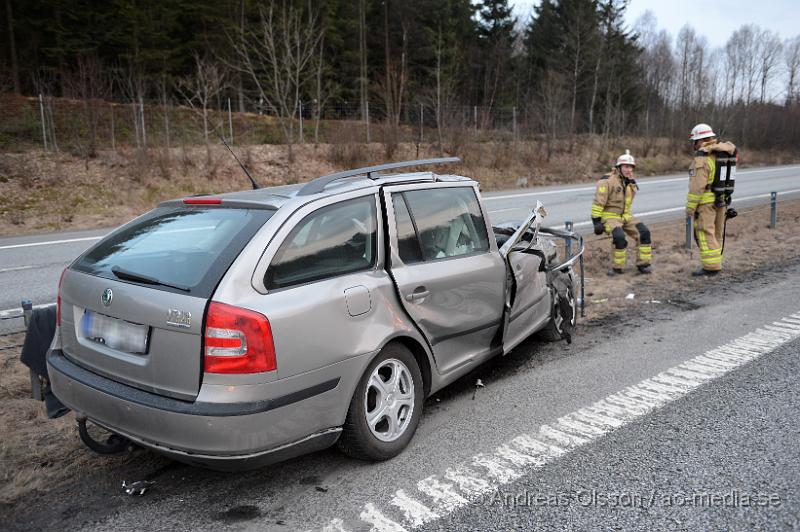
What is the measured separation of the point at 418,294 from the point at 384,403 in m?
0.69

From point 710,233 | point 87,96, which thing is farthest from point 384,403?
point 87,96

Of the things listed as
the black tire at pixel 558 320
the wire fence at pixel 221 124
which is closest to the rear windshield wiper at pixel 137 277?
the black tire at pixel 558 320

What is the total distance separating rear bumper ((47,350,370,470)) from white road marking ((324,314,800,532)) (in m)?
0.46

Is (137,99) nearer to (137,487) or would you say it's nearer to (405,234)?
(405,234)

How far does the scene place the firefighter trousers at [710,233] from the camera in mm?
8180

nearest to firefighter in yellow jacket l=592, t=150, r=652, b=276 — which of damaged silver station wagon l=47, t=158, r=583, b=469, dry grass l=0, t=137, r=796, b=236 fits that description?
damaged silver station wagon l=47, t=158, r=583, b=469

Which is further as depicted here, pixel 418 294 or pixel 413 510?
pixel 418 294

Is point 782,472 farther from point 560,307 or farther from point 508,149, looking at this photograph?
point 508,149

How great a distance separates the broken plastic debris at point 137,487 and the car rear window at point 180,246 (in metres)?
1.09

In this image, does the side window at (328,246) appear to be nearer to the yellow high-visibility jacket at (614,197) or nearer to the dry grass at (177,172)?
the yellow high-visibility jacket at (614,197)

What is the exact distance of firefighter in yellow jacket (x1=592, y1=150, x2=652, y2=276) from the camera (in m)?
8.47

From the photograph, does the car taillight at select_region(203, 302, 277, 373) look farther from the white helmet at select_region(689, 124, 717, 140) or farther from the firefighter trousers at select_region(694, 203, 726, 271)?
the white helmet at select_region(689, 124, 717, 140)

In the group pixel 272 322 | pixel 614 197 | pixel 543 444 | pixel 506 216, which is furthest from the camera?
pixel 506 216

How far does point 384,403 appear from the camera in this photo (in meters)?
3.47
